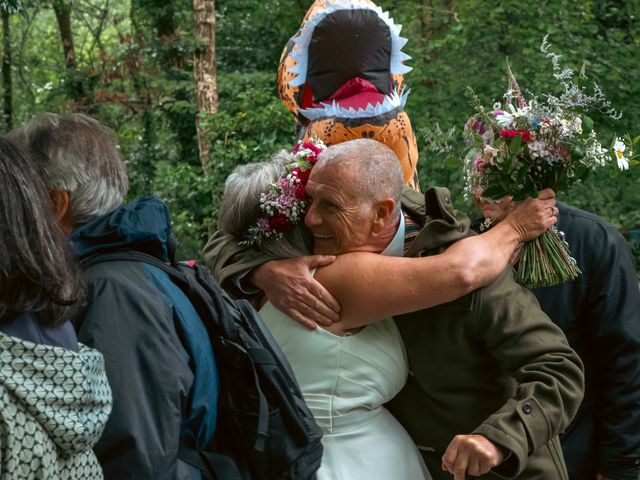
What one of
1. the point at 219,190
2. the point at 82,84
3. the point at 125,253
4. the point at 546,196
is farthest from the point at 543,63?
the point at 82,84

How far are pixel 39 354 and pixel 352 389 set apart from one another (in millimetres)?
1117

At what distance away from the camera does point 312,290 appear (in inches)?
109

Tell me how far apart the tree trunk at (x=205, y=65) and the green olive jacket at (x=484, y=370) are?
755cm

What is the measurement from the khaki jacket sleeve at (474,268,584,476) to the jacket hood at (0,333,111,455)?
107cm

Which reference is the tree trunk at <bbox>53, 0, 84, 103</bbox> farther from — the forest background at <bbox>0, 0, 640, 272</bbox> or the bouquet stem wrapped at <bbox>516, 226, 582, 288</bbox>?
the bouquet stem wrapped at <bbox>516, 226, 582, 288</bbox>

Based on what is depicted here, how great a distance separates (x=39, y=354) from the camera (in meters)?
1.90

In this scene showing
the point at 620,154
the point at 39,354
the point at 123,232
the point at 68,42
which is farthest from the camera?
the point at 68,42

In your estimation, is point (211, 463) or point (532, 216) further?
point (532, 216)

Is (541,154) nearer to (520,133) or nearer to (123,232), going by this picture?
(520,133)

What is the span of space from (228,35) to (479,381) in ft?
36.2

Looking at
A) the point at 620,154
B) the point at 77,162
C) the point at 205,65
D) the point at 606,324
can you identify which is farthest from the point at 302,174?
the point at 205,65

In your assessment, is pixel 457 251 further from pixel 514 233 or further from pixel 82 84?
pixel 82 84

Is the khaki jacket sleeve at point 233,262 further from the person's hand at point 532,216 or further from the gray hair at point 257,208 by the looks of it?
the person's hand at point 532,216

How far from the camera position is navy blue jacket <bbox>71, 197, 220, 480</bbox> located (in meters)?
2.11
